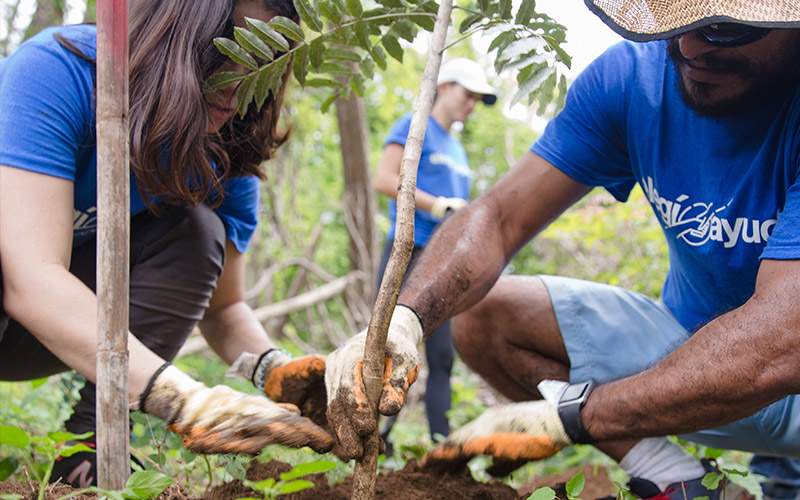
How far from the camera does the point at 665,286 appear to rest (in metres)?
2.05

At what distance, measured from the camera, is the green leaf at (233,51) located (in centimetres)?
127

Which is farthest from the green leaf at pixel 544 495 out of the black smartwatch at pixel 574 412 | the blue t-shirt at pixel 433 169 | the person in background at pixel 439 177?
the blue t-shirt at pixel 433 169

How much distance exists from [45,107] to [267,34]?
539 mm

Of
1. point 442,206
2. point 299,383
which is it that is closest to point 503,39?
point 299,383

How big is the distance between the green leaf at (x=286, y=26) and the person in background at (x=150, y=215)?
7.4 inches

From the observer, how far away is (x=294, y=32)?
4.34ft

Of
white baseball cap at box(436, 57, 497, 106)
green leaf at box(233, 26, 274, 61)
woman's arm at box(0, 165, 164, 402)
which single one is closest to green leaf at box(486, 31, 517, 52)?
green leaf at box(233, 26, 274, 61)

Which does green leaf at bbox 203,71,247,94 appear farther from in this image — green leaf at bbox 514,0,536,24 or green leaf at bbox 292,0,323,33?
green leaf at bbox 514,0,536,24

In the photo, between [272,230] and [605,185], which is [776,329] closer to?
[605,185]

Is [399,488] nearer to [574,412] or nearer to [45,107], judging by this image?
[574,412]

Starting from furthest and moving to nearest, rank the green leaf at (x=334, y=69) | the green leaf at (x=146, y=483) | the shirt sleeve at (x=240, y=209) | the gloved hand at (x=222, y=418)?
1. the shirt sleeve at (x=240, y=209)
2. the green leaf at (x=334, y=69)
3. the gloved hand at (x=222, y=418)
4. the green leaf at (x=146, y=483)

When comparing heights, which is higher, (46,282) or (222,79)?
(222,79)

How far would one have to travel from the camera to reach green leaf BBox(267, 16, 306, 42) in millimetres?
1276

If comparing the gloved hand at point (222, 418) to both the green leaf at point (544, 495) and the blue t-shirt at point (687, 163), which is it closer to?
the green leaf at point (544, 495)
